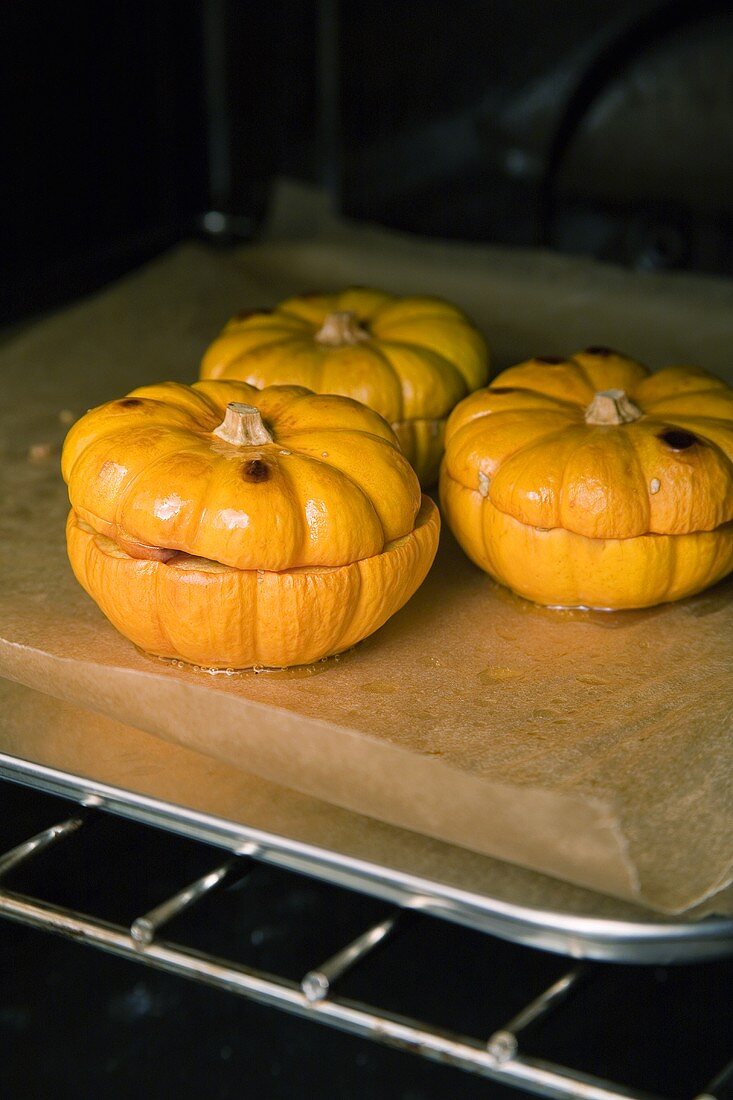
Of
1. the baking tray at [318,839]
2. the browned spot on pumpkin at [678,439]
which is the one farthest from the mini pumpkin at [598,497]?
the baking tray at [318,839]

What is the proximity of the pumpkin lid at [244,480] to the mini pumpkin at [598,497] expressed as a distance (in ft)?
0.33

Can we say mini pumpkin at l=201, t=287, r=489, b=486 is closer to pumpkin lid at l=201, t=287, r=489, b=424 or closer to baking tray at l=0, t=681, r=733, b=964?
pumpkin lid at l=201, t=287, r=489, b=424

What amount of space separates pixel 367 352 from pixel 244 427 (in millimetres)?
336

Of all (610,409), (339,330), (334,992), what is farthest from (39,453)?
(334,992)

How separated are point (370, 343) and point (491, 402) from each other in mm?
206

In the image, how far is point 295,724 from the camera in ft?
3.14

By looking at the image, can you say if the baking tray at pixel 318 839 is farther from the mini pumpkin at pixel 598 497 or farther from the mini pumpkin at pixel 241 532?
the mini pumpkin at pixel 598 497

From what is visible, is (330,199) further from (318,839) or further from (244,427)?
(318,839)

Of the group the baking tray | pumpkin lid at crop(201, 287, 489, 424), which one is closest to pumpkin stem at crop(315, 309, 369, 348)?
pumpkin lid at crop(201, 287, 489, 424)

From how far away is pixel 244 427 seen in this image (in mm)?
1086

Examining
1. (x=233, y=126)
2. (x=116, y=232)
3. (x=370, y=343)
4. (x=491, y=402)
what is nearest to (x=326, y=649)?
(x=491, y=402)

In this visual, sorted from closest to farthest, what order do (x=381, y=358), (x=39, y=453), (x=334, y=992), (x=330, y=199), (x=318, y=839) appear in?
(x=334, y=992) < (x=318, y=839) < (x=381, y=358) < (x=39, y=453) < (x=330, y=199)

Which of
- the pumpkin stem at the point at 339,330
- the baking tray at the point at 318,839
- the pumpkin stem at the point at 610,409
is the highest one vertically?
the pumpkin stem at the point at 610,409

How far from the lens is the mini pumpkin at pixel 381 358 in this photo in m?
1.37
